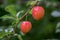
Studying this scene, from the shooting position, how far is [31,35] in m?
2.51

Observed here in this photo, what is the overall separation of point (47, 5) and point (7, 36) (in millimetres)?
1580

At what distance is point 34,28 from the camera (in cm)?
263

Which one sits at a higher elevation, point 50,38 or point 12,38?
point 12,38

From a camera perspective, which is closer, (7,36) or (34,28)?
(7,36)

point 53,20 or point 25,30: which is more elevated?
point 25,30

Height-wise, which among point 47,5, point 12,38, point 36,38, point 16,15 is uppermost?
point 16,15

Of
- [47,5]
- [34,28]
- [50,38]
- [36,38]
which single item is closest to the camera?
[50,38]

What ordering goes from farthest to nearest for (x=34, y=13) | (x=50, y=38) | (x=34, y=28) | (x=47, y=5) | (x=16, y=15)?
(x=47, y=5), (x=34, y=28), (x=50, y=38), (x=16, y=15), (x=34, y=13)

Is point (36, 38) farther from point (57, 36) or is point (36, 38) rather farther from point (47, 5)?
point (47, 5)

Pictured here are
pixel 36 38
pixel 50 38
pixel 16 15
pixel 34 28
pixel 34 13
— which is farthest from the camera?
pixel 34 28

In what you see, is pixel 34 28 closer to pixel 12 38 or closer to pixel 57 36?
pixel 57 36

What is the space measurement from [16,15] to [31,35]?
1.08 m

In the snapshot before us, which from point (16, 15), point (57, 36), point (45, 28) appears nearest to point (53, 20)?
point (45, 28)

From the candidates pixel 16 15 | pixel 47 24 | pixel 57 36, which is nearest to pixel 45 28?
pixel 47 24
